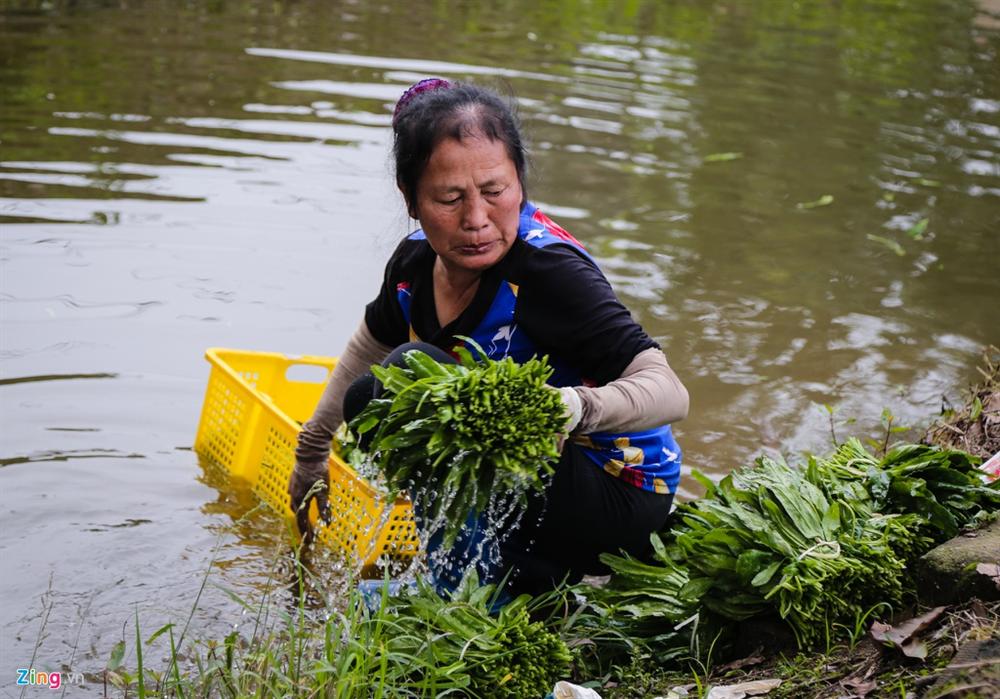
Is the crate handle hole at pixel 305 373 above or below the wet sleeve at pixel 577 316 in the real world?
below

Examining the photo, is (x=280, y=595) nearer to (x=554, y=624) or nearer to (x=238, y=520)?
(x=238, y=520)

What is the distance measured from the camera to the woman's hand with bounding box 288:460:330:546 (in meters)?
3.72

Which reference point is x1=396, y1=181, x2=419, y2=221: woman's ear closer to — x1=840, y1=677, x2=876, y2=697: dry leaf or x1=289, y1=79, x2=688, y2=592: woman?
x1=289, y1=79, x2=688, y2=592: woman

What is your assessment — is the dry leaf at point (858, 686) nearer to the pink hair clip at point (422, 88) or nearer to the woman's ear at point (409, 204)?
the woman's ear at point (409, 204)

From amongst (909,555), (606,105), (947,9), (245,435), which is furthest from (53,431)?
(947,9)

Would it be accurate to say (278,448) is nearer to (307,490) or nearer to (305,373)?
(307,490)

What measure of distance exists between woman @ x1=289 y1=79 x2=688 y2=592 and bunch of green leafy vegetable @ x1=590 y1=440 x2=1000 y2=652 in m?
0.15

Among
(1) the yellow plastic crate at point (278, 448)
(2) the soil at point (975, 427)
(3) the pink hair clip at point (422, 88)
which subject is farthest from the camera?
(2) the soil at point (975, 427)

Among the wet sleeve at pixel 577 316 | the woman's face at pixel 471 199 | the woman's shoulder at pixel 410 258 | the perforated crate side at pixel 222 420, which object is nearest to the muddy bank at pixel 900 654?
the wet sleeve at pixel 577 316

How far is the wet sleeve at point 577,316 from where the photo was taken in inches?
118

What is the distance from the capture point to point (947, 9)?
51.8 feet

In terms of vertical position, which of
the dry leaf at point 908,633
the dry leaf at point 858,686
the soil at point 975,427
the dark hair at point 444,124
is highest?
the dark hair at point 444,124

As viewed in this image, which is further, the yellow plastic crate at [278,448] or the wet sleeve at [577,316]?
the yellow plastic crate at [278,448]

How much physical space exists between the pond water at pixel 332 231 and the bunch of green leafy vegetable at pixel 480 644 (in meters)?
0.93
